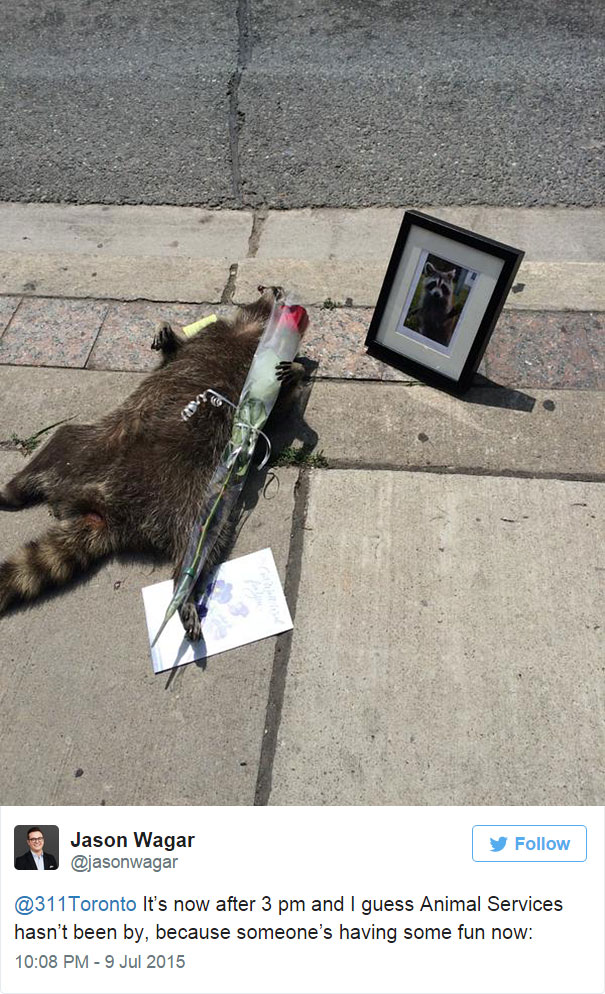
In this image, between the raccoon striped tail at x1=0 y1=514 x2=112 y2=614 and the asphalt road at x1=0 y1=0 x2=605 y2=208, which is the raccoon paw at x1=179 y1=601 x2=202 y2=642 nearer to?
the raccoon striped tail at x1=0 y1=514 x2=112 y2=614

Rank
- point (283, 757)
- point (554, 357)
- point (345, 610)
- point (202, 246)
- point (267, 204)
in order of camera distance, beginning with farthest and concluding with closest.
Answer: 1. point (267, 204)
2. point (202, 246)
3. point (554, 357)
4. point (345, 610)
5. point (283, 757)

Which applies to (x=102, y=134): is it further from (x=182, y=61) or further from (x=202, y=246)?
(x=202, y=246)

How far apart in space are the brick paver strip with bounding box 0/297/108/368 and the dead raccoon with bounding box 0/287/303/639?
0.79 m

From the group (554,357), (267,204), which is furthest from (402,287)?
(267,204)

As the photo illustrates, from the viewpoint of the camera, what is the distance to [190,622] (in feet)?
9.37

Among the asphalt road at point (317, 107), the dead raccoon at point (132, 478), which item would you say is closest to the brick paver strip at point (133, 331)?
the dead raccoon at point (132, 478)

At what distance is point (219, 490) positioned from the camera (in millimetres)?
3248

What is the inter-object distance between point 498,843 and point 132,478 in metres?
2.17

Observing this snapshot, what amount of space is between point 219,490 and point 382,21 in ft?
20.0

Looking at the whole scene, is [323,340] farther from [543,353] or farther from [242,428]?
[543,353]

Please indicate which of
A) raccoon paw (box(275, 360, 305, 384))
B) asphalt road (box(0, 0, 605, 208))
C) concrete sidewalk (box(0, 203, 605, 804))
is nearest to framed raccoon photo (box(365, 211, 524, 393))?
concrete sidewalk (box(0, 203, 605, 804))

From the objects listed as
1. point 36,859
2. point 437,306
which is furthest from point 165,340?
point 36,859

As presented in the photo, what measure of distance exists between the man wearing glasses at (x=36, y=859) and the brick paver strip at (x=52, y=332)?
2.72 meters

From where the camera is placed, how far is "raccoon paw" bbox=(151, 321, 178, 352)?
3707mm
